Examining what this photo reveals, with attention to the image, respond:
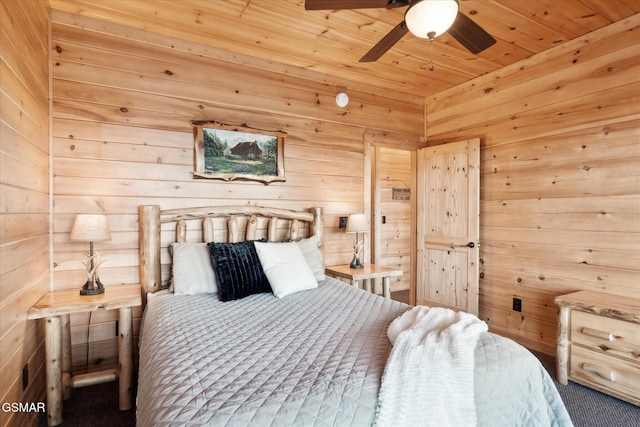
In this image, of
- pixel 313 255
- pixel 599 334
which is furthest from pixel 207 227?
pixel 599 334

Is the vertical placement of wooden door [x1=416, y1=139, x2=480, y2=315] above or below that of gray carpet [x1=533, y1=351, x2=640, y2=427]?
above

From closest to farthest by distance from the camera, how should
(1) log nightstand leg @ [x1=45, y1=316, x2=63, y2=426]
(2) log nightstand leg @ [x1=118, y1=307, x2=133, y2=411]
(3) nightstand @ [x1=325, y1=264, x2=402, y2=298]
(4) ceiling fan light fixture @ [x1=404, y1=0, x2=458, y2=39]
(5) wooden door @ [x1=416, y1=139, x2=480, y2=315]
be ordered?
(4) ceiling fan light fixture @ [x1=404, y1=0, x2=458, y2=39], (1) log nightstand leg @ [x1=45, y1=316, x2=63, y2=426], (2) log nightstand leg @ [x1=118, y1=307, x2=133, y2=411], (3) nightstand @ [x1=325, y1=264, x2=402, y2=298], (5) wooden door @ [x1=416, y1=139, x2=480, y2=315]

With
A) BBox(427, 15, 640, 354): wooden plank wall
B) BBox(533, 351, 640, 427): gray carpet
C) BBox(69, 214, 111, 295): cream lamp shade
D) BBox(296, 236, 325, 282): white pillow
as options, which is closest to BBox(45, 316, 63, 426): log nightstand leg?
BBox(69, 214, 111, 295): cream lamp shade

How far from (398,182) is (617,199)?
9.72 ft

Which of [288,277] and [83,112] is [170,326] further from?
[83,112]

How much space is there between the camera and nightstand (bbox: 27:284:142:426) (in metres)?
1.96

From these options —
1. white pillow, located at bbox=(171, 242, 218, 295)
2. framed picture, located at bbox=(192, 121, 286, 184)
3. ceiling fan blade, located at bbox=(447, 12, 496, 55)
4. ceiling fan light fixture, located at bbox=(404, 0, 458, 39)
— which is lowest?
white pillow, located at bbox=(171, 242, 218, 295)

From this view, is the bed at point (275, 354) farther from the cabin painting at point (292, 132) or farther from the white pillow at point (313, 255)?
the cabin painting at point (292, 132)

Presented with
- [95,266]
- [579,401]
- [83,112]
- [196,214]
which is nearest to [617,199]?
[579,401]

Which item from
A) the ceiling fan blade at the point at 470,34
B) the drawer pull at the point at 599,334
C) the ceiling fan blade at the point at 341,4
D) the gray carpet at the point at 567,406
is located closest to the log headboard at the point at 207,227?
the gray carpet at the point at 567,406

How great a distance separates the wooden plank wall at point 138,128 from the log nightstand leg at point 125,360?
50cm

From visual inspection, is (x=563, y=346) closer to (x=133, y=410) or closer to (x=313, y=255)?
(x=313, y=255)

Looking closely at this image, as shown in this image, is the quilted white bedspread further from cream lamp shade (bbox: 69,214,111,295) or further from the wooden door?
the wooden door

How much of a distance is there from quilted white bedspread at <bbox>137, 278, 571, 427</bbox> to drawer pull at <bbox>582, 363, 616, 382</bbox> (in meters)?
1.19
